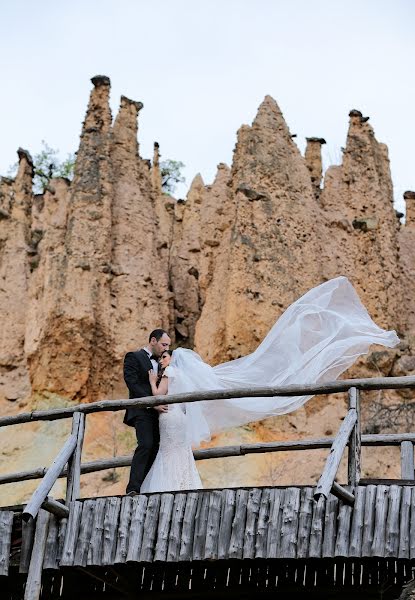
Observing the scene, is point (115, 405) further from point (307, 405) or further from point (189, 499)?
point (307, 405)

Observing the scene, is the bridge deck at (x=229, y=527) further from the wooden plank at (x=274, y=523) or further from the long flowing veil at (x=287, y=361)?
the long flowing veil at (x=287, y=361)

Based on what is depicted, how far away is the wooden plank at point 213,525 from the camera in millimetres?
11000

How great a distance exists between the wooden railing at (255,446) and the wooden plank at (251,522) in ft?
2.40

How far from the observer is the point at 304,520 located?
1090 cm

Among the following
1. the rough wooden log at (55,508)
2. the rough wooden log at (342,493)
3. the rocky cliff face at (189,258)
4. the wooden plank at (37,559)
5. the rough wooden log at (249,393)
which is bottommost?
the wooden plank at (37,559)

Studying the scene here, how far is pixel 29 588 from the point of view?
1108cm

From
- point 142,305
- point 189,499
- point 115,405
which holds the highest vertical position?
point 142,305

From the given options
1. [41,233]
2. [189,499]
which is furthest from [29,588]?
[41,233]

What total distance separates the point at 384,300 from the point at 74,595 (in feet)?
32.8

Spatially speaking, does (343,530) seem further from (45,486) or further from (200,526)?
(45,486)

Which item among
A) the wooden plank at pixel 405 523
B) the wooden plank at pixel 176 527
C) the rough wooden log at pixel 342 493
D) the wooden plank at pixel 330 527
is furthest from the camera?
the wooden plank at pixel 176 527

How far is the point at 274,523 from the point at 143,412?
1.83 m

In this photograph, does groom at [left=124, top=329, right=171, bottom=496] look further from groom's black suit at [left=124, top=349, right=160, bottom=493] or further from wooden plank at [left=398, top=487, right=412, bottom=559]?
wooden plank at [left=398, top=487, right=412, bottom=559]

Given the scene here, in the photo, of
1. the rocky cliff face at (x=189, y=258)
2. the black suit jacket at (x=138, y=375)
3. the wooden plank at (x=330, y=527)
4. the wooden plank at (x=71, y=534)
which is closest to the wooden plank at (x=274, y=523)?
the wooden plank at (x=330, y=527)
